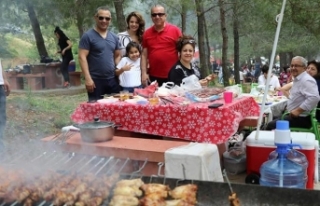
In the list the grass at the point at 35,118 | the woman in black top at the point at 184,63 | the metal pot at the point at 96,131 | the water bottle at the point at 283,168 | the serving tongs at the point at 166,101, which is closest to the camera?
the water bottle at the point at 283,168

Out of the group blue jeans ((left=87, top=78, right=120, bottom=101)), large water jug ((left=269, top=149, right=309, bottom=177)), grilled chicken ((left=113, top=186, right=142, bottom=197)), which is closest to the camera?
grilled chicken ((left=113, top=186, right=142, bottom=197))

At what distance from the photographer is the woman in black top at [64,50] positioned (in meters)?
11.8

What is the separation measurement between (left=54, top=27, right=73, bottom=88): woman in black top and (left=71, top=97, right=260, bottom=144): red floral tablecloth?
8013 millimetres

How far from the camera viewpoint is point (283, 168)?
328cm

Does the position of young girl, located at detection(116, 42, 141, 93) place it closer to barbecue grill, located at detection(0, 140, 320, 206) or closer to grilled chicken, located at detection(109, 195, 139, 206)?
barbecue grill, located at detection(0, 140, 320, 206)

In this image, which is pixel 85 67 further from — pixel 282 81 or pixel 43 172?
pixel 282 81

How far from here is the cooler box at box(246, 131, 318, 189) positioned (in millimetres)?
3709

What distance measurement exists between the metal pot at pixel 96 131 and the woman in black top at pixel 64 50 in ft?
27.8

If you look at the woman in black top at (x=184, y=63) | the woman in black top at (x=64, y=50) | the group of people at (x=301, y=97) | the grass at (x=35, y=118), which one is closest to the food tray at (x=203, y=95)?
the woman in black top at (x=184, y=63)

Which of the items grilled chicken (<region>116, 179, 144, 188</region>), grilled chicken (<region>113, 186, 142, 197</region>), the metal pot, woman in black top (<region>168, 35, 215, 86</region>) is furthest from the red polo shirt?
grilled chicken (<region>113, 186, 142, 197</region>)

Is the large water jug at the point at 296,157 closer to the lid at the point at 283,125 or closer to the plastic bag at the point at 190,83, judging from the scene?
the lid at the point at 283,125

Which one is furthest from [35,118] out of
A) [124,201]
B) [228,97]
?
[124,201]

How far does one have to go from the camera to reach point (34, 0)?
6328 millimetres

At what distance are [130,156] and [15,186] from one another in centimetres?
120
